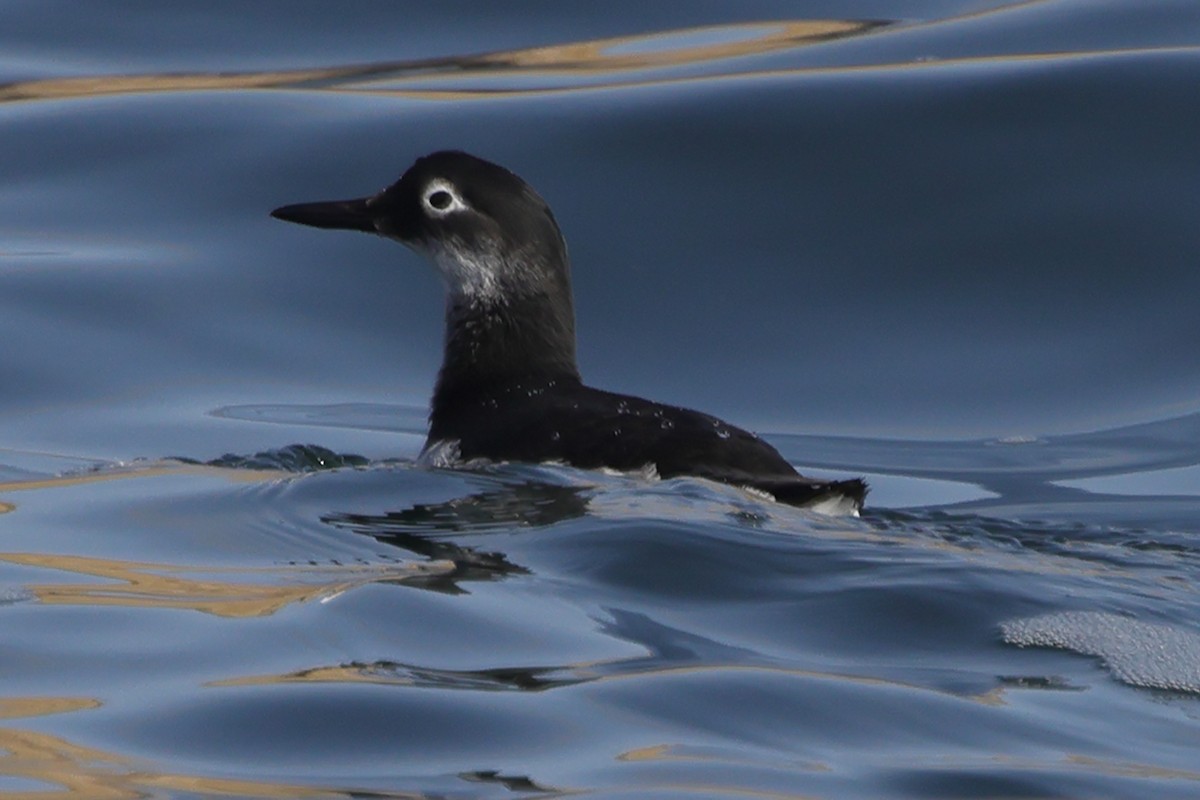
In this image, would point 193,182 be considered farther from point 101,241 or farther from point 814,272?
point 814,272

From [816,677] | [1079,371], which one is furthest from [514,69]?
[816,677]

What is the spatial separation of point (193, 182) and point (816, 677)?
245 inches

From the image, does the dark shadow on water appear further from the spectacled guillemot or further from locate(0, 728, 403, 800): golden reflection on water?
locate(0, 728, 403, 800): golden reflection on water

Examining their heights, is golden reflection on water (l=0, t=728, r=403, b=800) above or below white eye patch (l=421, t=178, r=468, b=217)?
below

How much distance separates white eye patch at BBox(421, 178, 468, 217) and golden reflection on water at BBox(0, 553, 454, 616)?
215cm

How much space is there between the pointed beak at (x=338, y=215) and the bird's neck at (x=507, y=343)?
58 centimetres

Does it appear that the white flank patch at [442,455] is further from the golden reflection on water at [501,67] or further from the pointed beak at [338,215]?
the golden reflection on water at [501,67]

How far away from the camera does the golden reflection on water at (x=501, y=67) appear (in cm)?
1056

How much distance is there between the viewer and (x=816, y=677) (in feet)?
13.4

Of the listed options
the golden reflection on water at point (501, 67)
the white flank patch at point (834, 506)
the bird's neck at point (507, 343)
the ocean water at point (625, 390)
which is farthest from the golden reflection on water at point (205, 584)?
the golden reflection on water at point (501, 67)

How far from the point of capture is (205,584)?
4.95 metres

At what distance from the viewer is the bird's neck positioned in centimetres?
683

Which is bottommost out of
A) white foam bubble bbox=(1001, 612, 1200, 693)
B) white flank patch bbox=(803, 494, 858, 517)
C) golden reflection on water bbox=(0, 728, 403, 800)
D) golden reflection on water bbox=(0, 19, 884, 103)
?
golden reflection on water bbox=(0, 728, 403, 800)

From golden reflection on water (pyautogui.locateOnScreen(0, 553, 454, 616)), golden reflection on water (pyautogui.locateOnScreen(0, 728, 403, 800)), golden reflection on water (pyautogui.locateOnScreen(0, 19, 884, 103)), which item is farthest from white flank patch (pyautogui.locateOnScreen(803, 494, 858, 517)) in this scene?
golden reflection on water (pyautogui.locateOnScreen(0, 19, 884, 103))
